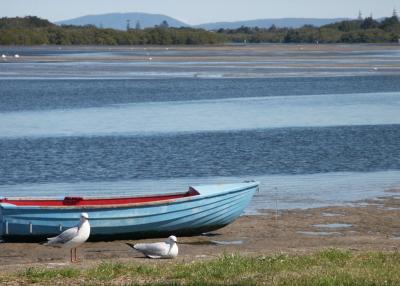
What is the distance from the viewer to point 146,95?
59.1 m

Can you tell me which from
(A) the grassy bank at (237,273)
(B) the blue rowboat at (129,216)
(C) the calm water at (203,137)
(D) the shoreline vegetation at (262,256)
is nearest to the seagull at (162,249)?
(D) the shoreline vegetation at (262,256)

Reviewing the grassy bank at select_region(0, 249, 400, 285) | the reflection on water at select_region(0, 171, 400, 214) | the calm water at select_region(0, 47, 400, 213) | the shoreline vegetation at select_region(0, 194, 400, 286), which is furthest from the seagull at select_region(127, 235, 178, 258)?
the reflection on water at select_region(0, 171, 400, 214)

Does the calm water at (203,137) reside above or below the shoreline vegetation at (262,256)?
below

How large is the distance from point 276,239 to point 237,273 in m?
6.40

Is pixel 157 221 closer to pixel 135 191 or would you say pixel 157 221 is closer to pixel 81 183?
pixel 135 191

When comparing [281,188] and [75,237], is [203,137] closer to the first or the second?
[281,188]

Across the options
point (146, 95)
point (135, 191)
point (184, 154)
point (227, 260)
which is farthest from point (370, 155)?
point (146, 95)

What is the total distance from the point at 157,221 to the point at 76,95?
1565 inches

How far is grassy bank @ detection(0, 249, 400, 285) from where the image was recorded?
12.9 meters

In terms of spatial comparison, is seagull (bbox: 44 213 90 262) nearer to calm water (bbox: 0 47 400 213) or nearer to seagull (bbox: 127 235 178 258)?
seagull (bbox: 127 235 178 258)

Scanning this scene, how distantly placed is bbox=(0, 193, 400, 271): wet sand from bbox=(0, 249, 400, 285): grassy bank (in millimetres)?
1754

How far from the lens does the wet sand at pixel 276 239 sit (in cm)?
1808

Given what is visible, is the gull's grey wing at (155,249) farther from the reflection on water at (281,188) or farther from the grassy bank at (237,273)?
the reflection on water at (281,188)

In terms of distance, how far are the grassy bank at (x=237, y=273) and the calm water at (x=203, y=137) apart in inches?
349
